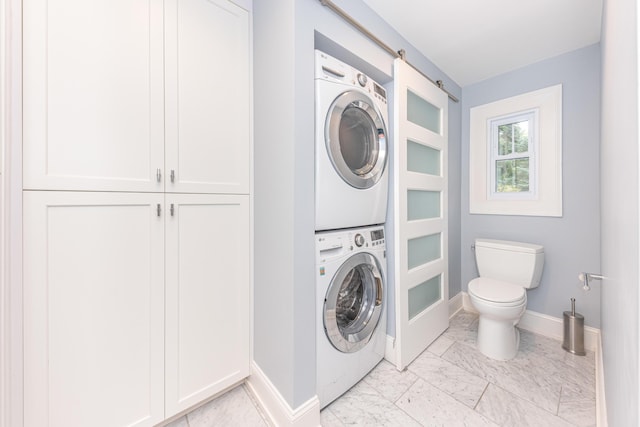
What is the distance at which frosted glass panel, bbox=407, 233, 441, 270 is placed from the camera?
185 cm

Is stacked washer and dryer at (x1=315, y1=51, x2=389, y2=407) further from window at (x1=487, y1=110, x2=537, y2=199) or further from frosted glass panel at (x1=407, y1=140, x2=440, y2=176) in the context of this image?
window at (x1=487, y1=110, x2=537, y2=199)

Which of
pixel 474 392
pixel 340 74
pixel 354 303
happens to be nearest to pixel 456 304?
pixel 474 392

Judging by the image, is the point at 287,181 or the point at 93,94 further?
the point at 287,181

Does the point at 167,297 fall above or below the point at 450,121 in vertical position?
below

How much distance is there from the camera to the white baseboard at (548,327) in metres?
1.87

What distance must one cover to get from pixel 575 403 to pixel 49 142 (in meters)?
2.82

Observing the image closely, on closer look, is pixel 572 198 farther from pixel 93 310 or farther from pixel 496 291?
pixel 93 310

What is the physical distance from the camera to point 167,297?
119cm

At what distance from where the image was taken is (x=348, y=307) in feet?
5.21

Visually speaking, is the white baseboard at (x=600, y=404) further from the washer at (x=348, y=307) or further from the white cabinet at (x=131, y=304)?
the white cabinet at (x=131, y=304)

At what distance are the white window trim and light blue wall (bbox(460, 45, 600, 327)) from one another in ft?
0.16

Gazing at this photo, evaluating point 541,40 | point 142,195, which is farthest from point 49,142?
point 541,40

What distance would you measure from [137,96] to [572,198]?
3028mm

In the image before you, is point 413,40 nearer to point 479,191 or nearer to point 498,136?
point 498,136
